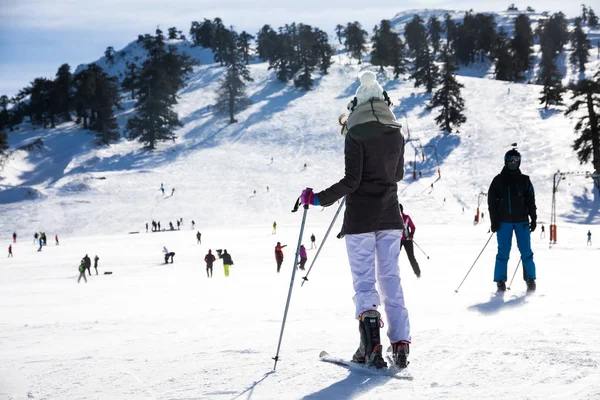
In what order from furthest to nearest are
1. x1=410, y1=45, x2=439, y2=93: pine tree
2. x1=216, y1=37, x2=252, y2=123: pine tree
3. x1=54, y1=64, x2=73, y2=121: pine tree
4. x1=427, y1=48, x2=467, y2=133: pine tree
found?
x1=54, y1=64, x2=73, y2=121: pine tree, x1=216, y1=37, x2=252, y2=123: pine tree, x1=410, y1=45, x2=439, y2=93: pine tree, x1=427, y1=48, x2=467, y2=133: pine tree

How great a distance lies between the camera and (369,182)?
421 cm

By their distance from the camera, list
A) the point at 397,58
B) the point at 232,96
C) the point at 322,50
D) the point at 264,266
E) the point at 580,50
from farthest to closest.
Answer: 1. the point at 580,50
2. the point at 322,50
3. the point at 397,58
4. the point at 232,96
5. the point at 264,266

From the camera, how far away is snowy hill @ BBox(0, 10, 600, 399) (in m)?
3.85

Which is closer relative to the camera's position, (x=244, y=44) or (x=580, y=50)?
(x=580, y=50)

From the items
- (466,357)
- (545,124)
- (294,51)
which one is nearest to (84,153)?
(294,51)

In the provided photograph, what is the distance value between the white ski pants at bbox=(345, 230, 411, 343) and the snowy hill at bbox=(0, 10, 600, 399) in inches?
12.2

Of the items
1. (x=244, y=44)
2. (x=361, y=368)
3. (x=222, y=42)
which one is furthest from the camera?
(x=244, y=44)

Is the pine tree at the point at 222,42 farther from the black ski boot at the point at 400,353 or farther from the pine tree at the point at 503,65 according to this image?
the black ski boot at the point at 400,353

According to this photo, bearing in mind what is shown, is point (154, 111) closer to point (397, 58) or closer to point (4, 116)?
point (4, 116)

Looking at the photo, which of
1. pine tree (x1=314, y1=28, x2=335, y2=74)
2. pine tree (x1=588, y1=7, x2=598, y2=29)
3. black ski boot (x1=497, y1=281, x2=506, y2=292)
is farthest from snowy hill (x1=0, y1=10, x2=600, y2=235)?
pine tree (x1=588, y1=7, x2=598, y2=29)

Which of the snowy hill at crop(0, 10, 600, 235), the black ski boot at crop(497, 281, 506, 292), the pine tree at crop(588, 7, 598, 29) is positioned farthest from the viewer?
the pine tree at crop(588, 7, 598, 29)

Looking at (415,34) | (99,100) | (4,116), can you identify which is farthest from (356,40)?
(4,116)

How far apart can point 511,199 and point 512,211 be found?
A: 148 millimetres

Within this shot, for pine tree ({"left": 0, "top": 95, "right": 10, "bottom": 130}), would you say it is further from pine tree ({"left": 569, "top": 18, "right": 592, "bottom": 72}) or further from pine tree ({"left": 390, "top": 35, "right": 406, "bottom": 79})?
pine tree ({"left": 569, "top": 18, "right": 592, "bottom": 72})
